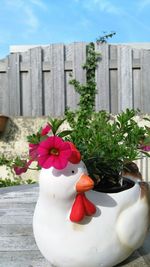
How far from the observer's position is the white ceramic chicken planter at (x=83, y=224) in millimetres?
1059

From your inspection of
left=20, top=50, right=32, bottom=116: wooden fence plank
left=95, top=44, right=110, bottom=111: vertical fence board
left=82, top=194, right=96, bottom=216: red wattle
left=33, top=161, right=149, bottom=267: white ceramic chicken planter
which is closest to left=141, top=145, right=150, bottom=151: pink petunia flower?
left=33, top=161, right=149, bottom=267: white ceramic chicken planter

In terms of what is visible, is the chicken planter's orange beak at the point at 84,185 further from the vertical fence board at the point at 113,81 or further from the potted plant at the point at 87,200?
the vertical fence board at the point at 113,81

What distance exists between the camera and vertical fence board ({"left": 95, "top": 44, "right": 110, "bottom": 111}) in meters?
4.02

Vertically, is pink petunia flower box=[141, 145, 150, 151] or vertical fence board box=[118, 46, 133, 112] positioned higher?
vertical fence board box=[118, 46, 133, 112]

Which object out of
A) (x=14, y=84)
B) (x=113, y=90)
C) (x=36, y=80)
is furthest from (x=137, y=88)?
(x=14, y=84)

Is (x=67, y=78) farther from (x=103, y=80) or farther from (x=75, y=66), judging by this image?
(x=103, y=80)

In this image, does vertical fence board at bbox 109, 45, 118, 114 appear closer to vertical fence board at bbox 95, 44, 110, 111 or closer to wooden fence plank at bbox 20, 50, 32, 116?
vertical fence board at bbox 95, 44, 110, 111

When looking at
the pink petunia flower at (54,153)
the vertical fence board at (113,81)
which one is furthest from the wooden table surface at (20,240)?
the vertical fence board at (113,81)

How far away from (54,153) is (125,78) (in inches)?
123

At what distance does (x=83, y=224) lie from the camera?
3.58 ft

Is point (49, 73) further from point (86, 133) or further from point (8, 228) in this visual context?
point (86, 133)

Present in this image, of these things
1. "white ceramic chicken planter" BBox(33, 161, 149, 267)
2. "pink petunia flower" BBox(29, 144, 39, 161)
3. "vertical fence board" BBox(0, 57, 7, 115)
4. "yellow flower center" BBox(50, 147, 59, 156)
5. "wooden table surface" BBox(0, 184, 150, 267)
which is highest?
"vertical fence board" BBox(0, 57, 7, 115)

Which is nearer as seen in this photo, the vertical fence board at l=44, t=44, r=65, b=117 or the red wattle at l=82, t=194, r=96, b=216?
the red wattle at l=82, t=194, r=96, b=216

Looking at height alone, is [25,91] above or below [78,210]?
above
